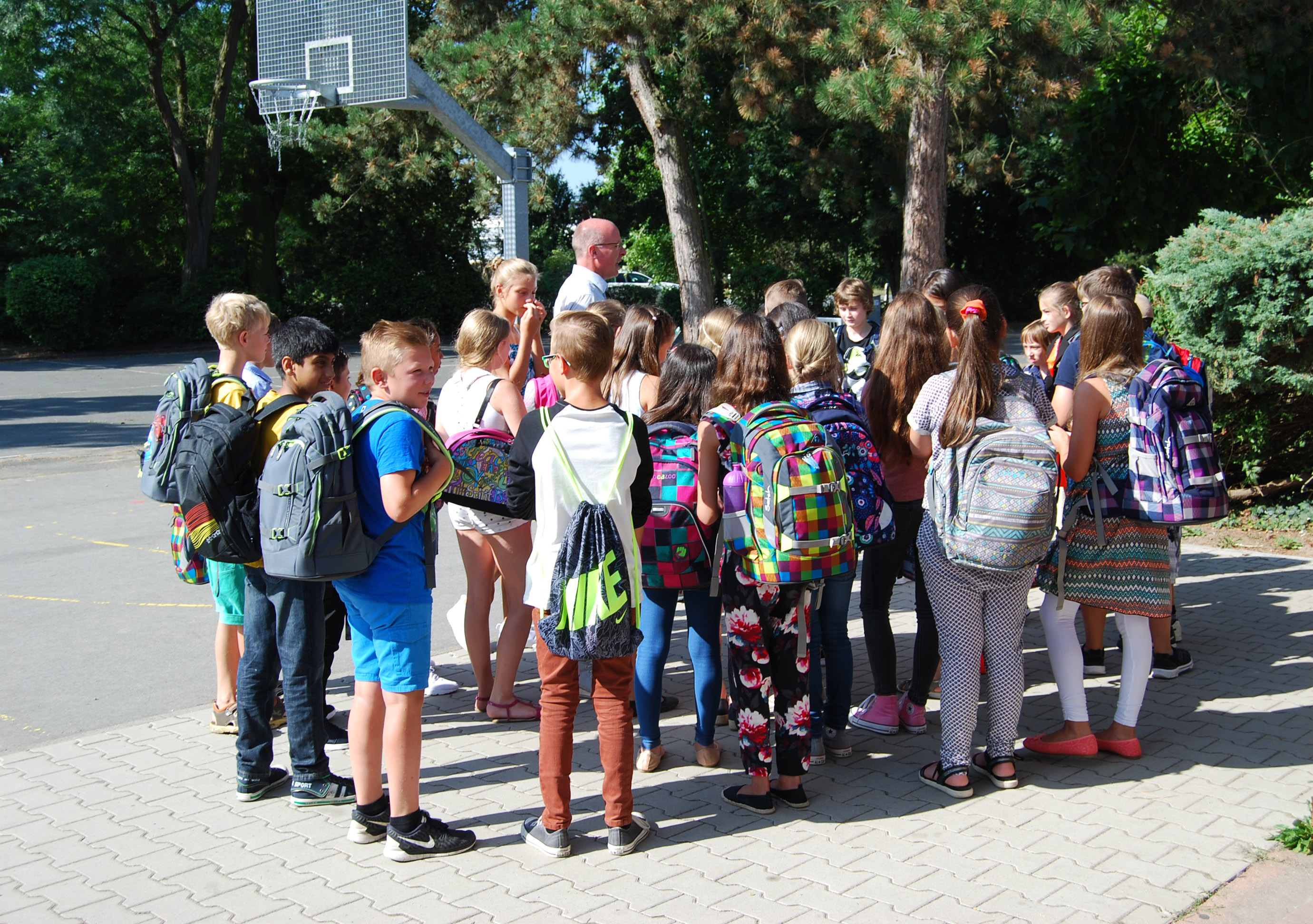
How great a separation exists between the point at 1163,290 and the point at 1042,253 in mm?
23929

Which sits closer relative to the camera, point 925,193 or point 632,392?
point 632,392

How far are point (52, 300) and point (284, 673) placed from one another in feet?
81.6

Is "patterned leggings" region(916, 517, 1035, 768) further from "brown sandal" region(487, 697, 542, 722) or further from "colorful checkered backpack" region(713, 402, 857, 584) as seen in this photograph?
"brown sandal" region(487, 697, 542, 722)

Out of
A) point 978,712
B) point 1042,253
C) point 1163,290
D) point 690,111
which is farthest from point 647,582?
point 1042,253

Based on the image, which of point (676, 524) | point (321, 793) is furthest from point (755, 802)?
point (321, 793)

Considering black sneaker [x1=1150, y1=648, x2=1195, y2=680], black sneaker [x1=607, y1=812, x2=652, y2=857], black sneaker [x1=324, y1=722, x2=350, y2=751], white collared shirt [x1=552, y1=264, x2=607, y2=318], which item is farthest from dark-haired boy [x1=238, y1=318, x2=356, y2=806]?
black sneaker [x1=1150, y1=648, x2=1195, y2=680]

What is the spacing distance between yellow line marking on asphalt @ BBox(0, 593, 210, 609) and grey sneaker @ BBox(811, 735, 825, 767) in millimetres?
3995

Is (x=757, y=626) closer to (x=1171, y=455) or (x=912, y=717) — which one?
(x=912, y=717)

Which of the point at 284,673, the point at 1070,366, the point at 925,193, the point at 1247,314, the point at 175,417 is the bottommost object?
the point at 284,673

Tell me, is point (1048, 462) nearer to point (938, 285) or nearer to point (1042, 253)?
point (938, 285)

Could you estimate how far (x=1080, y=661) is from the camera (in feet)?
13.7

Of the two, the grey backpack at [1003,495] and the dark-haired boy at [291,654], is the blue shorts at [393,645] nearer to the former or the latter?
the dark-haired boy at [291,654]

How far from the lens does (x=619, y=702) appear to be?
3.51m

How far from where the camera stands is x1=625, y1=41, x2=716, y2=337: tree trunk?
16.7 metres
